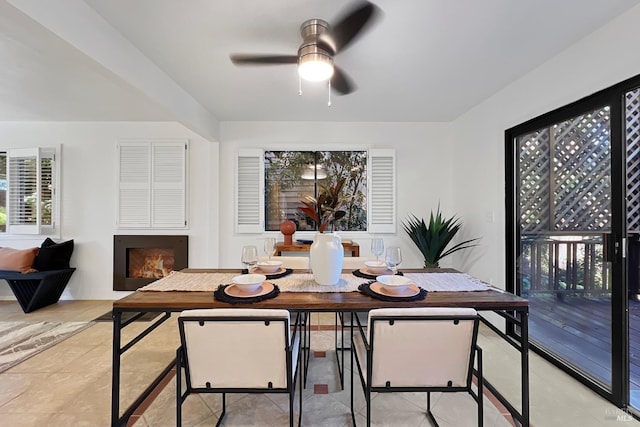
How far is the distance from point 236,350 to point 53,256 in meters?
3.78

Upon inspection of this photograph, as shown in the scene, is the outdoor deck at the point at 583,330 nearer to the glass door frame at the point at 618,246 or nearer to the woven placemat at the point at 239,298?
the glass door frame at the point at 618,246

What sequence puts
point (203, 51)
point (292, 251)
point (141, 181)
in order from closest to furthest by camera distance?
point (203, 51) < point (292, 251) < point (141, 181)

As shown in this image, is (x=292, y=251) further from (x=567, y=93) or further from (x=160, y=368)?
(x=567, y=93)

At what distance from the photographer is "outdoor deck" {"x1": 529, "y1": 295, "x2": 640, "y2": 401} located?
1.89m

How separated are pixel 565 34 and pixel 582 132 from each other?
0.72m

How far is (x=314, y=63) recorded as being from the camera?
1.78 m

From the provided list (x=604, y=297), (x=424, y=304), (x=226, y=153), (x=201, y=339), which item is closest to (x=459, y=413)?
(x=424, y=304)

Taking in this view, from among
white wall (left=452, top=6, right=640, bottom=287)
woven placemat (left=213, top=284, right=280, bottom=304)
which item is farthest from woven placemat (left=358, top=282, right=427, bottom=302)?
white wall (left=452, top=6, right=640, bottom=287)

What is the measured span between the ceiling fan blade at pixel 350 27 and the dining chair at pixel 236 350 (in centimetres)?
167

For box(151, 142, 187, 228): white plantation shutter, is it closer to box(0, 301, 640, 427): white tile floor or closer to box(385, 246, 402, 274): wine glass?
box(0, 301, 640, 427): white tile floor

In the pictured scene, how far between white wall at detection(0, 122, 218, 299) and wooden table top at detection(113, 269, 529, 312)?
2.39m

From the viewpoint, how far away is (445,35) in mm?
1896

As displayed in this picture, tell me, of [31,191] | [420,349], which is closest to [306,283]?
[420,349]

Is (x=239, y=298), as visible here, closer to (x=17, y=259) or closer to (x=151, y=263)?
(x=151, y=263)
